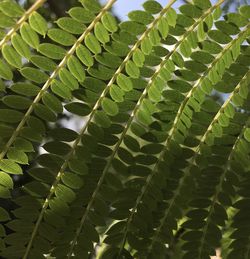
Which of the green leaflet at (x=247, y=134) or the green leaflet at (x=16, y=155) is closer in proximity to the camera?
the green leaflet at (x=16, y=155)

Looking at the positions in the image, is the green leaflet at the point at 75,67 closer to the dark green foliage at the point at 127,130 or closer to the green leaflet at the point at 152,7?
the dark green foliage at the point at 127,130

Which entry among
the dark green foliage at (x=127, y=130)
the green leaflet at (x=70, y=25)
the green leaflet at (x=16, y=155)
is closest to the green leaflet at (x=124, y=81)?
the dark green foliage at (x=127, y=130)

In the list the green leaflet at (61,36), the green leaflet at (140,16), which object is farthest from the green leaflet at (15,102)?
the green leaflet at (140,16)

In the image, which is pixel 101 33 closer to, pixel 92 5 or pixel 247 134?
pixel 92 5

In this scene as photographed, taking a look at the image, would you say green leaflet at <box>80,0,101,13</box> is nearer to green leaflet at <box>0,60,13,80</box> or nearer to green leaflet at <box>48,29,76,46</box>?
green leaflet at <box>48,29,76,46</box>

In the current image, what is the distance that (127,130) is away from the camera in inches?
31.9

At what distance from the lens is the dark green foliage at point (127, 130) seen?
74 cm

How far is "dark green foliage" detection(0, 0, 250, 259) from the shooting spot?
736mm

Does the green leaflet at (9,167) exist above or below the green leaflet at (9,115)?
below

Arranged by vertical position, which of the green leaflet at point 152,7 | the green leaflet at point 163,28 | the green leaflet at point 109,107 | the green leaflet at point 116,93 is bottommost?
the green leaflet at point 109,107

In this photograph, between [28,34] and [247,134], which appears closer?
[28,34]

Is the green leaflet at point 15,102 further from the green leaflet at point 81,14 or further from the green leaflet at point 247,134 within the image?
the green leaflet at point 247,134

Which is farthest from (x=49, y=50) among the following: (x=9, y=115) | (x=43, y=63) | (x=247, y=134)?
(x=247, y=134)

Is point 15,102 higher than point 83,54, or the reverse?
point 83,54
